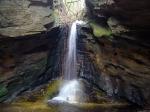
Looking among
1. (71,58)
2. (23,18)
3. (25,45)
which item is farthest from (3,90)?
(71,58)

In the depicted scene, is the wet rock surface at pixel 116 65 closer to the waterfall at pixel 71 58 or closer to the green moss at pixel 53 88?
the waterfall at pixel 71 58

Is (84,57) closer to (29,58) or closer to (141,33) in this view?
(29,58)

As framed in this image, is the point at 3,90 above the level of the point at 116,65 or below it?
below

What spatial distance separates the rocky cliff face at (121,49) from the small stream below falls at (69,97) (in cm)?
57

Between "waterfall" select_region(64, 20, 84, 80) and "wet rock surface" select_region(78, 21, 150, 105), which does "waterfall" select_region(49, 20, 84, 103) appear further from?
"wet rock surface" select_region(78, 21, 150, 105)

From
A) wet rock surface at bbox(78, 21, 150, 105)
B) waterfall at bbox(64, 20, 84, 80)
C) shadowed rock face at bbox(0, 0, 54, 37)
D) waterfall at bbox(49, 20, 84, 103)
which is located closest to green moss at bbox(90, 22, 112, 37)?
wet rock surface at bbox(78, 21, 150, 105)

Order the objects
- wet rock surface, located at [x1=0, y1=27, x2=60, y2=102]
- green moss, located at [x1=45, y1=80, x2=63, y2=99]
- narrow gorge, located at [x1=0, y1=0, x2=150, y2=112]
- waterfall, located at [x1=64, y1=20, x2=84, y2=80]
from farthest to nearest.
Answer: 1. waterfall, located at [x1=64, y1=20, x2=84, y2=80]
2. green moss, located at [x1=45, y1=80, x2=63, y2=99]
3. wet rock surface, located at [x1=0, y1=27, x2=60, y2=102]
4. narrow gorge, located at [x1=0, y1=0, x2=150, y2=112]

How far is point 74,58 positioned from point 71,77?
1.08m

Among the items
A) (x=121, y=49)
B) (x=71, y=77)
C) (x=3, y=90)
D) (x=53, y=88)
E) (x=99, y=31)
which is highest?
(x=99, y=31)

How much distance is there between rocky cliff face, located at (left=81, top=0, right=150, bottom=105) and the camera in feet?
33.2

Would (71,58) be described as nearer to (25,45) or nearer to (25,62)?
(25,62)

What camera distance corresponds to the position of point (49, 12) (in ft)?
49.0

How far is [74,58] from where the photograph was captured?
15109 millimetres

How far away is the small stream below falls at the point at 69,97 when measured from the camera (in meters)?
11.2
